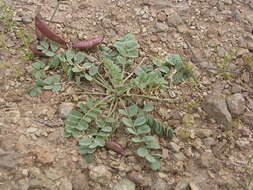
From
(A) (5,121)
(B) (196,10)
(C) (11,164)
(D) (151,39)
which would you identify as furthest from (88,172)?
(B) (196,10)

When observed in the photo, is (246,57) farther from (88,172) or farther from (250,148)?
(88,172)

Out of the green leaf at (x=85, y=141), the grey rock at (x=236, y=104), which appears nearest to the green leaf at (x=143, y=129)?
the green leaf at (x=85, y=141)

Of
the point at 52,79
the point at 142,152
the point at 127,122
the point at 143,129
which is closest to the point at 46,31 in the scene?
the point at 52,79

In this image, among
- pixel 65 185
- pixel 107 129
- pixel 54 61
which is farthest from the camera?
pixel 54 61

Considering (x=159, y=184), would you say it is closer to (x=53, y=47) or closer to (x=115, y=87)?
(x=115, y=87)

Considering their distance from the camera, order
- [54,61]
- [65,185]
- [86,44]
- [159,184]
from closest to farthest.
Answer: [65,185], [159,184], [54,61], [86,44]

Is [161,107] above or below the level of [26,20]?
below

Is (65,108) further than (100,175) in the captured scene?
Yes
